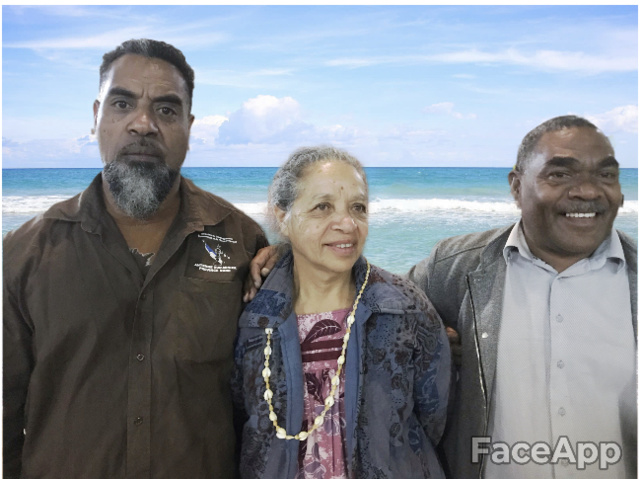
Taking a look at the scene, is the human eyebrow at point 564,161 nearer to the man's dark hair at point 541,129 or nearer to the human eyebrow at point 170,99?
the man's dark hair at point 541,129

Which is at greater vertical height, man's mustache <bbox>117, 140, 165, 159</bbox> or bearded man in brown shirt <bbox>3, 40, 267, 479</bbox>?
man's mustache <bbox>117, 140, 165, 159</bbox>

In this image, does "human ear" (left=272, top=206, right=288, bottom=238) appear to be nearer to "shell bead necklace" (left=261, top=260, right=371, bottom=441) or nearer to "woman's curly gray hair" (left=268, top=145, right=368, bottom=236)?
"woman's curly gray hair" (left=268, top=145, right=368, bottom=236)

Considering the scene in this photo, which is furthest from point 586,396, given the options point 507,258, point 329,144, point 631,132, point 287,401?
point 329,144

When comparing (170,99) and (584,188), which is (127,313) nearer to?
(170,99)

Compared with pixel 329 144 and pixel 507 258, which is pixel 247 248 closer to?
pixel 329 144

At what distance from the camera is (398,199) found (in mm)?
2170

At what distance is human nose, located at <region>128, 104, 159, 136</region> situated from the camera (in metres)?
1.87

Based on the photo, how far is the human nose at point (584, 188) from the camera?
1957mm

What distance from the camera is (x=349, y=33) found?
7.10 ft

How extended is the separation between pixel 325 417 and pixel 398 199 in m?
0.89

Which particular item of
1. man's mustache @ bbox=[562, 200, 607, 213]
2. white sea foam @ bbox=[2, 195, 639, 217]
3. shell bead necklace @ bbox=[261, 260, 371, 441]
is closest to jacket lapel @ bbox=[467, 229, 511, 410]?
white sea foam @ bbox=[2, 195, 639, 217]

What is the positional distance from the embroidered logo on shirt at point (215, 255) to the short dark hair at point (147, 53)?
58 cm

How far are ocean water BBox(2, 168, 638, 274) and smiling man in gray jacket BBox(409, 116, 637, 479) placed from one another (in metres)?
0.09

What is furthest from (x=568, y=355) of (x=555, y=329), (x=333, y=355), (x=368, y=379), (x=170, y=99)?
(x=170, y=99)
